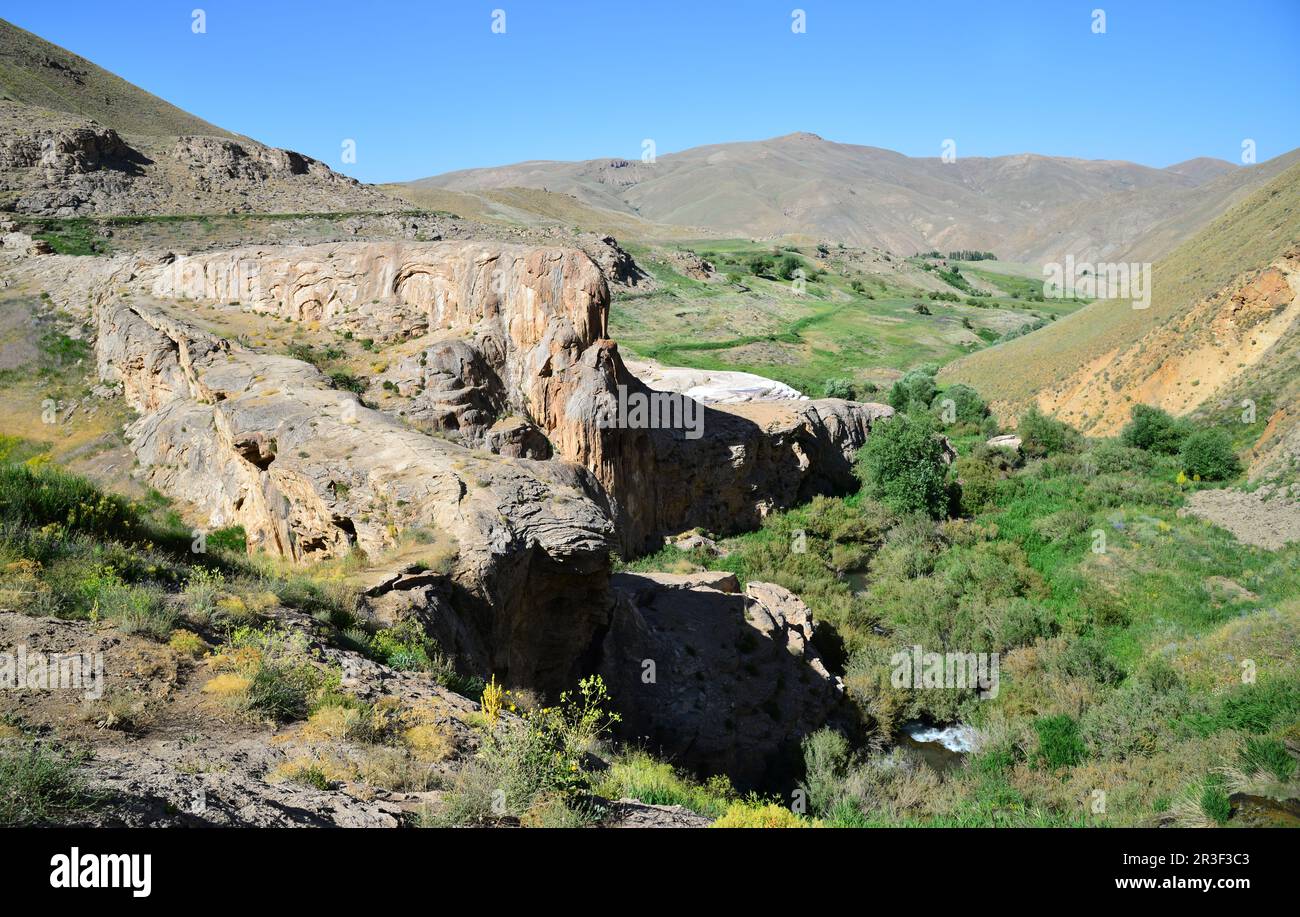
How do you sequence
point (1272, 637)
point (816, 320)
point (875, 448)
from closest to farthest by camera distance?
point (1272, 637)
point (875, 448)
point (816, 320)

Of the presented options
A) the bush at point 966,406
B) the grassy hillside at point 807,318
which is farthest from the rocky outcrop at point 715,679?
the grassy hillside at point 807,318

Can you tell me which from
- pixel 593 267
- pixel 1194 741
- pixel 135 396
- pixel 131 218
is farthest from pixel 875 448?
pixel 131 218

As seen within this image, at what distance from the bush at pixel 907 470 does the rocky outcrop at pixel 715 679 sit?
38.7 feet

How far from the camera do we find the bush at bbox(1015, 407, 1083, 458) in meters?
35.2

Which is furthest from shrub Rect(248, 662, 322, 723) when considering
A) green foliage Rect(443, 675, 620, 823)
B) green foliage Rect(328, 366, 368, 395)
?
green foliage Rect(328, 366, 368, 395)

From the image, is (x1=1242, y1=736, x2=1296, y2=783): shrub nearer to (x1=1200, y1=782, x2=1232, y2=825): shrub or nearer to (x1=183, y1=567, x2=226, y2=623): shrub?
(x1=1200, y1=782, x2=1232, y2=825): shrub

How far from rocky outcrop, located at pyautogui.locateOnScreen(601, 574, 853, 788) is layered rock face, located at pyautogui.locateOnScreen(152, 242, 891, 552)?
482 cm

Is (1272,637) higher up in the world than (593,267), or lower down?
lower down

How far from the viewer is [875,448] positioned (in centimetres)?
3017

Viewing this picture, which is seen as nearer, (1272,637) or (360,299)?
(1272,637)

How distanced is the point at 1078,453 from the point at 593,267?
24.8 metres

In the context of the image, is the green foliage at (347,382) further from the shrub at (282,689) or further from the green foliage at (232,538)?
the shrub at (282,689)

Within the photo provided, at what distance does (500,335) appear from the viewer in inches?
825

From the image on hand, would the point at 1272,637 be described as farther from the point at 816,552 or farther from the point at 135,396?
the point at 135,396
